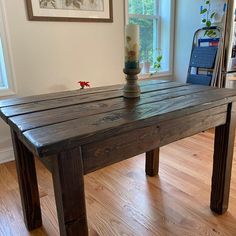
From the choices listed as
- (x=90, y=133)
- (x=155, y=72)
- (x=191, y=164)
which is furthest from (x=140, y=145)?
(x=155, y=72)

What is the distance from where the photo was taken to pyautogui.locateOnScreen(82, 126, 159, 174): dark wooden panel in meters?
0.83

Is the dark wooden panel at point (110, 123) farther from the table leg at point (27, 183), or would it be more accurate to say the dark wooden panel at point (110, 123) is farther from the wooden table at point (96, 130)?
the table leg at point (27, 183)

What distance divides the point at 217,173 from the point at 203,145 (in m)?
1.09

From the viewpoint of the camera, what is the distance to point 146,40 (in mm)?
3246

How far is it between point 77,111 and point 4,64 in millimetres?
1380

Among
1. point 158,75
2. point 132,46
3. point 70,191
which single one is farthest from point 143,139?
point 158,75

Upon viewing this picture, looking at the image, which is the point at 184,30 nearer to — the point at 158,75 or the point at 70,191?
the point at 158,75

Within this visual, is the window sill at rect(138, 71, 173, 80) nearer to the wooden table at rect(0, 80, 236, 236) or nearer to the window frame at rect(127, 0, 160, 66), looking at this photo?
the window frame at rect(127, 0, 160, 66)

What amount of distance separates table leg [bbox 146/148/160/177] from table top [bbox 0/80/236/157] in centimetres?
58

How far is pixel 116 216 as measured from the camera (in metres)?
1.45

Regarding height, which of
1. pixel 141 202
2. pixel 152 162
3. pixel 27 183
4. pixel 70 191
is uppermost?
pixel 70 191

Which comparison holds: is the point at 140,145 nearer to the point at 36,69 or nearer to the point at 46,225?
the point at 46,225

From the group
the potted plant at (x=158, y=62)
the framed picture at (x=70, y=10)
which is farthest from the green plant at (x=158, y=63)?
the framed picture at (x=70, y=10)

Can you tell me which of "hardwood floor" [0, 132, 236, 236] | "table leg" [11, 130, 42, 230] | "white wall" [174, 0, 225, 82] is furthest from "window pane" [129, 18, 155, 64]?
"table leg" [11, 130, 42, 230]
